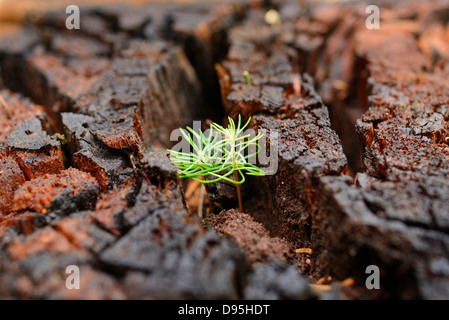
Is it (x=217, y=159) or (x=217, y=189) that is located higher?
(x=217, y=159)

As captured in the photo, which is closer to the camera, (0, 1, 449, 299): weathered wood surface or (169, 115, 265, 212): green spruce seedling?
(0, 1, 449, 299): weathered wood surface

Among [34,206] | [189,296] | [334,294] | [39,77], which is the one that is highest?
[39,77]

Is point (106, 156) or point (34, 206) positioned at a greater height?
point (106, 156)

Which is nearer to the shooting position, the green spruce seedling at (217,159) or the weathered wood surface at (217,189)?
the weathered wood surface at (217,189)


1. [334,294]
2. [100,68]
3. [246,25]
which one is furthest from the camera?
[246,25]

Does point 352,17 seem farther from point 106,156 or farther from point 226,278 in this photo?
point 226,278

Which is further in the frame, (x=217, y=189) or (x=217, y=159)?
(x=217, y=189)

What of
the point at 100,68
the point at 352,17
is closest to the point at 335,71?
the point at 352,17

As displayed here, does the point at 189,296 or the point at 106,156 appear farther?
the point at 106,156

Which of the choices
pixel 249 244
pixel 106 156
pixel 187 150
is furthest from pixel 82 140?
pixel 249 244

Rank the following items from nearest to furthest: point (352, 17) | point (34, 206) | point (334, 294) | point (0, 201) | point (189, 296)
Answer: point (189, 296) → point (334, 294) → point (34, 206) → point (0, 201) → point (352, 17)
